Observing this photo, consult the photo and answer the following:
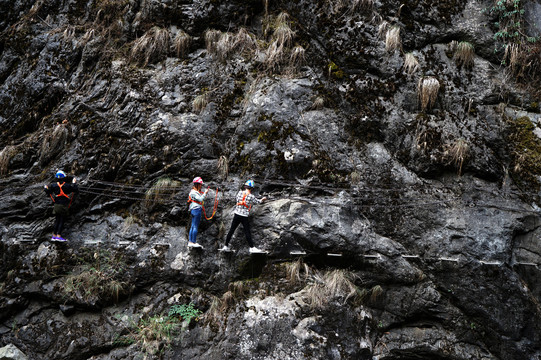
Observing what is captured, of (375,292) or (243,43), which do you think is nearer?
(375,292)

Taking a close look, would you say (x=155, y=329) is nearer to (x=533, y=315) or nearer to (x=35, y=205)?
(x=35, y=205)

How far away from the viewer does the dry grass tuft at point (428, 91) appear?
→ 28.2ft

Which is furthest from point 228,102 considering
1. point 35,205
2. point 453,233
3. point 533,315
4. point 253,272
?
point 533,315

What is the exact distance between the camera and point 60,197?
8.27m

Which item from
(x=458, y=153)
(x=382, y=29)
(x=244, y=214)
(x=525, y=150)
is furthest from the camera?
(x=382, y=29)

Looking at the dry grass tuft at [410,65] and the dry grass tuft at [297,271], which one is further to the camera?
the dry grass tuft at [410,65]

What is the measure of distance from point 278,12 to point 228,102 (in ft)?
10.5

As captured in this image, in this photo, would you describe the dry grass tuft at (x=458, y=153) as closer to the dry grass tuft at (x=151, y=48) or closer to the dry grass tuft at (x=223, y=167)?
the dry grass tuft at (x=223, y=167)

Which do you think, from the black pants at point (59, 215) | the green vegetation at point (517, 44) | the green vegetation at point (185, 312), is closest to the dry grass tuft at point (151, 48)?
the black pants at point (59, 215)

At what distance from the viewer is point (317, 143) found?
27.9 ft

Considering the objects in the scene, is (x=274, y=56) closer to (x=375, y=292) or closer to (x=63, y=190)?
(x=63, y=190)

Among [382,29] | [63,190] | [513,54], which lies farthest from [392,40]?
[63,190]

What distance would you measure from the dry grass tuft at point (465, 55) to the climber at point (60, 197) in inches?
381

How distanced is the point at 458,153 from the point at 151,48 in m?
8.22
